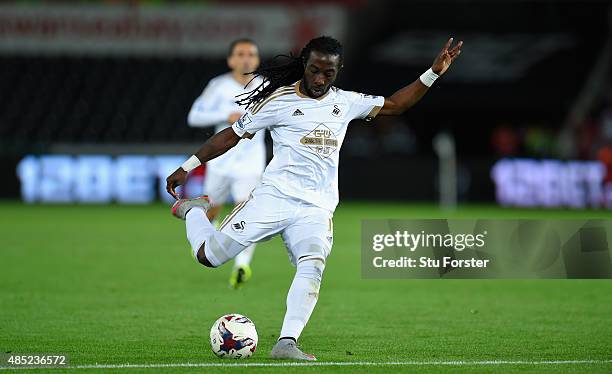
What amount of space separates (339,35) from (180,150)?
27.2ft

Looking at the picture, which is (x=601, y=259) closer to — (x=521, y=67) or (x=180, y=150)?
(x=180, y=150)

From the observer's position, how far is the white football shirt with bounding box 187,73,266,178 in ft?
38.2

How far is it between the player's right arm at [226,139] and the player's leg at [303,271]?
2.09 feet

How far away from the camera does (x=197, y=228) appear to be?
7.93 metres

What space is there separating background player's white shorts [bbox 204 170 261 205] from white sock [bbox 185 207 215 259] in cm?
353

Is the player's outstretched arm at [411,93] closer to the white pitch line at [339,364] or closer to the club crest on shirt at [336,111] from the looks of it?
the club crest on shirt at [336,111]

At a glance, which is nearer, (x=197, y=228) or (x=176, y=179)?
(x=176, y=179)

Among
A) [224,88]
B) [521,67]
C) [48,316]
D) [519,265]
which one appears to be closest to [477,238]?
[519,265]

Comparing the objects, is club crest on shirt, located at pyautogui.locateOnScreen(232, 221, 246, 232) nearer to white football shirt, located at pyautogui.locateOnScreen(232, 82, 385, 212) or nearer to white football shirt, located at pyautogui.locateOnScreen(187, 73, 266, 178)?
white football shirt, located at pyautogui.locateOnScreen(232, 82, 385, 212)

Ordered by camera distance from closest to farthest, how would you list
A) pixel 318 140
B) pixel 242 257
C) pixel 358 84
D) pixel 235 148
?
pixel 318 140, pixel 242 257, pixel 235 148, pixel 358 84

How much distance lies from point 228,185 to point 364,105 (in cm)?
427

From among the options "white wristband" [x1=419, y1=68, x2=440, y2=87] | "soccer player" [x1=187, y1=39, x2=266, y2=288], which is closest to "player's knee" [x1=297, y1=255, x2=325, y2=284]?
"white wristband" [x1=419, y1=68, x2=440, y2=87]

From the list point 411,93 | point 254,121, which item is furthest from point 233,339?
point 411,93

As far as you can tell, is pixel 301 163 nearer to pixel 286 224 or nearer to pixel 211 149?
pixel 286 224
